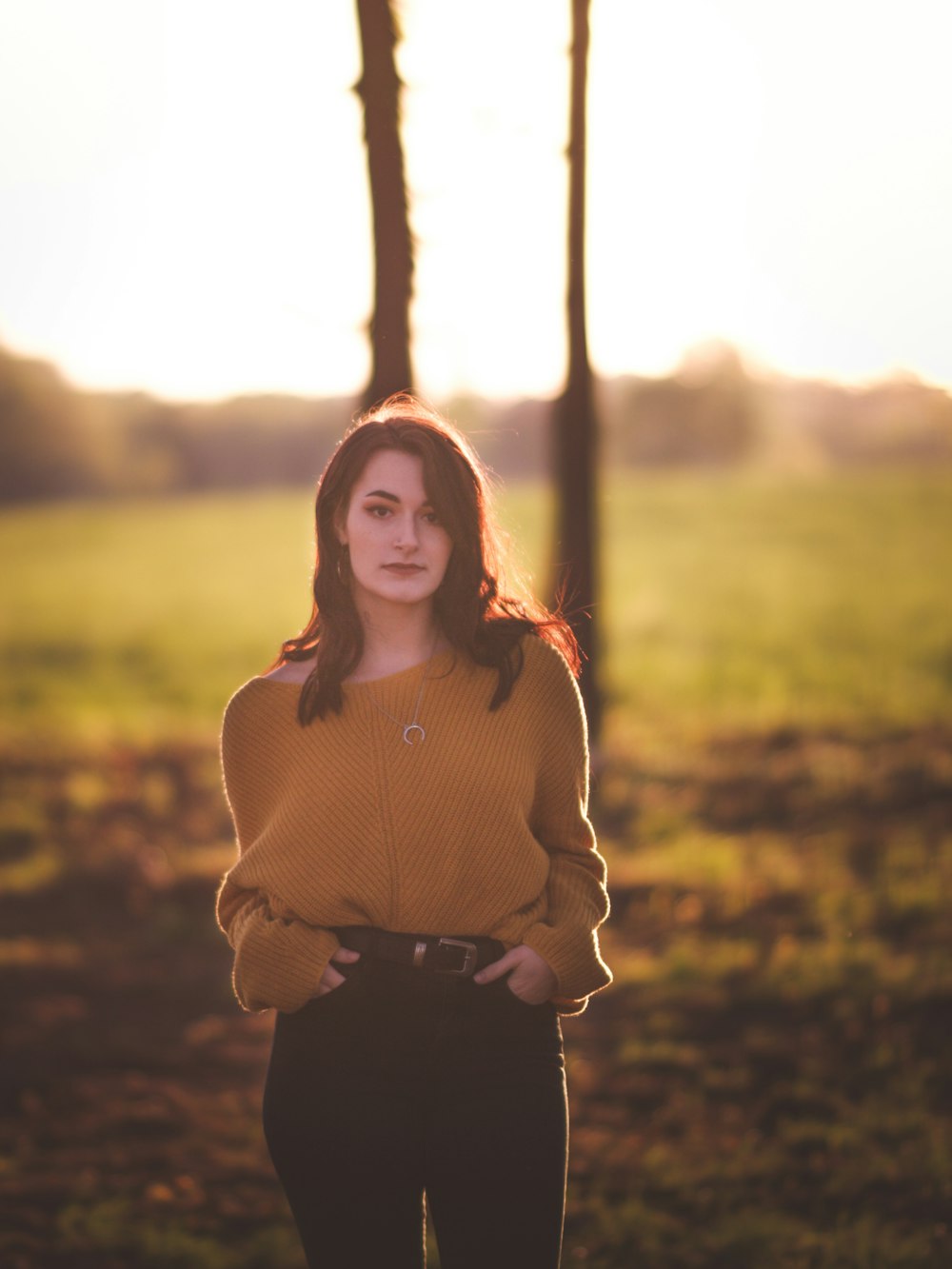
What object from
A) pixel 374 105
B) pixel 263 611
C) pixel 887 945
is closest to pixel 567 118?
pixel 374 105

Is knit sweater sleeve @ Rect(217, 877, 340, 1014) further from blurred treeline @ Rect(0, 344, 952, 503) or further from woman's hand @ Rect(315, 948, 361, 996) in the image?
blurred treeline @ Rect(0, 344, 952, 503)

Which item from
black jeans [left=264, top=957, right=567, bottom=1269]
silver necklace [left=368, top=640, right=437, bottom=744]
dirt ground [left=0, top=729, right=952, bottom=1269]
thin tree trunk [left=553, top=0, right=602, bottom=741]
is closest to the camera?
black jeans [left=264, top=957, right=567, bottom=1269]

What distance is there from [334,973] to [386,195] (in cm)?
270

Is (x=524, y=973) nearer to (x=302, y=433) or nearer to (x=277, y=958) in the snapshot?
(x=277, y=958)

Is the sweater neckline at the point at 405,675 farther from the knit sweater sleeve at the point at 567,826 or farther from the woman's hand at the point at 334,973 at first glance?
the woman's hand at the point at 334,973

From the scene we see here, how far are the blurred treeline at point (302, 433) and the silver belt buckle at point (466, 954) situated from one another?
17550 mm

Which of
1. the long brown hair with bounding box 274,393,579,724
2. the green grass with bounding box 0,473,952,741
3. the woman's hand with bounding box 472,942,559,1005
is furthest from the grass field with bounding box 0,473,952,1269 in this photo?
the woman's hand with bounding box 472,942,559,1005

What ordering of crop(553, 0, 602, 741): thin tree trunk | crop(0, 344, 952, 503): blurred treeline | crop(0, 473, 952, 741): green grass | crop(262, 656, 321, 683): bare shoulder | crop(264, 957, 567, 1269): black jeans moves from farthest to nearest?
crop(0, 344, 952, 503): blurred treeline < crop(0, 473, 952, 741): green grass < crop(553, 0, 602, 741): thin tree trunk < crop(262, 656, 321, 683): bare shoulder < crop(264, 957, 567, 1269): black jeans

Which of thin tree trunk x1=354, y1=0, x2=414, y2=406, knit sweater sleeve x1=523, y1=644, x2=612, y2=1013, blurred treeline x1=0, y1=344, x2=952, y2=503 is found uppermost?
blurred treeline x1=0, y1=344, x2=952, y2=503

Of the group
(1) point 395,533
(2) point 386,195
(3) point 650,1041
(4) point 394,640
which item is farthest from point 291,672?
(3) point 650,1041

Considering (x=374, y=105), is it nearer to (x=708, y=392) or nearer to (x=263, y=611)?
(x=263, y=611)

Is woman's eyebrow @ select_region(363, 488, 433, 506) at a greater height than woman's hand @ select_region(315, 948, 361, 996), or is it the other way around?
woman's eyebrow @ select_region(363, 488, 433, 506)

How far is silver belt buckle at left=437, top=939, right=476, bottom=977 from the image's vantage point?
2229 mm

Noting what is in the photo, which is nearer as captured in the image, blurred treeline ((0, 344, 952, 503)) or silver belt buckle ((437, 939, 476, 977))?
silver belt buckle ((437, 939, 476, 977))
